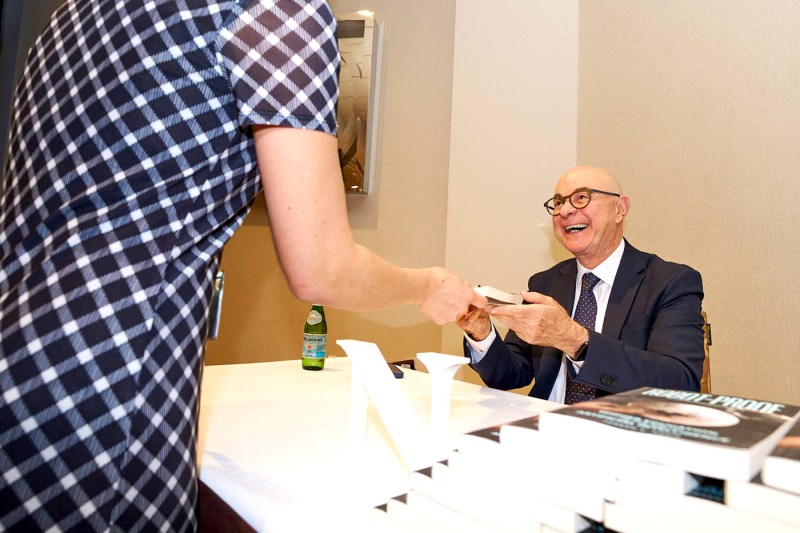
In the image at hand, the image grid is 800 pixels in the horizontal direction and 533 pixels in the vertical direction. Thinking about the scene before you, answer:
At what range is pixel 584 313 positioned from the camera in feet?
6.63

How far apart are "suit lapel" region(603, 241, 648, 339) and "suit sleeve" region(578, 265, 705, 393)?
0.08 ft

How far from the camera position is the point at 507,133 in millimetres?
3057

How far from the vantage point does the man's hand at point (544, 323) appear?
154 centimetres

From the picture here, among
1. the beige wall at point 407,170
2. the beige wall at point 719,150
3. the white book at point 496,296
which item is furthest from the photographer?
the beige wall at point 407,170

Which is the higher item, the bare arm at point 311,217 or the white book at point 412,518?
the bare arm at point 311,217

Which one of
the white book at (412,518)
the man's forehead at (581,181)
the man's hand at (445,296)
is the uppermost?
the man's forehead at (581,181)

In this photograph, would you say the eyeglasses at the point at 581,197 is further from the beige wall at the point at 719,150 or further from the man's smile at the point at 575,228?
the beige wall at the point at 719,150

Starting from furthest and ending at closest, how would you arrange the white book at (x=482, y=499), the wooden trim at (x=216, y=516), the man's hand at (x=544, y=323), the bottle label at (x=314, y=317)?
1. the bottle label at (x=314, y=317)
2. the man's hand at (x=544, y=323)
3. the wooden trim at (x=216, y=516)
4. the white book at (x=482, y=499)

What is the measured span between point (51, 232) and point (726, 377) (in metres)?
2.59

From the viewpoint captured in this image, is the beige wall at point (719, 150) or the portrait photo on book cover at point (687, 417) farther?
the beige wall at point (719, 150)

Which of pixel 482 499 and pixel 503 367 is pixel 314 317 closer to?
pixel 503 367

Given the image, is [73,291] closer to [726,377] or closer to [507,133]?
[726,377]

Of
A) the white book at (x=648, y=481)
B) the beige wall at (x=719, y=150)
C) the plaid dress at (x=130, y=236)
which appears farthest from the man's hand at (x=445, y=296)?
the beige wall at (x=719, y=150)

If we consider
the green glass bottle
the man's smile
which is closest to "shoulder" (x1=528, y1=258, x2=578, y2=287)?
the man's smile
